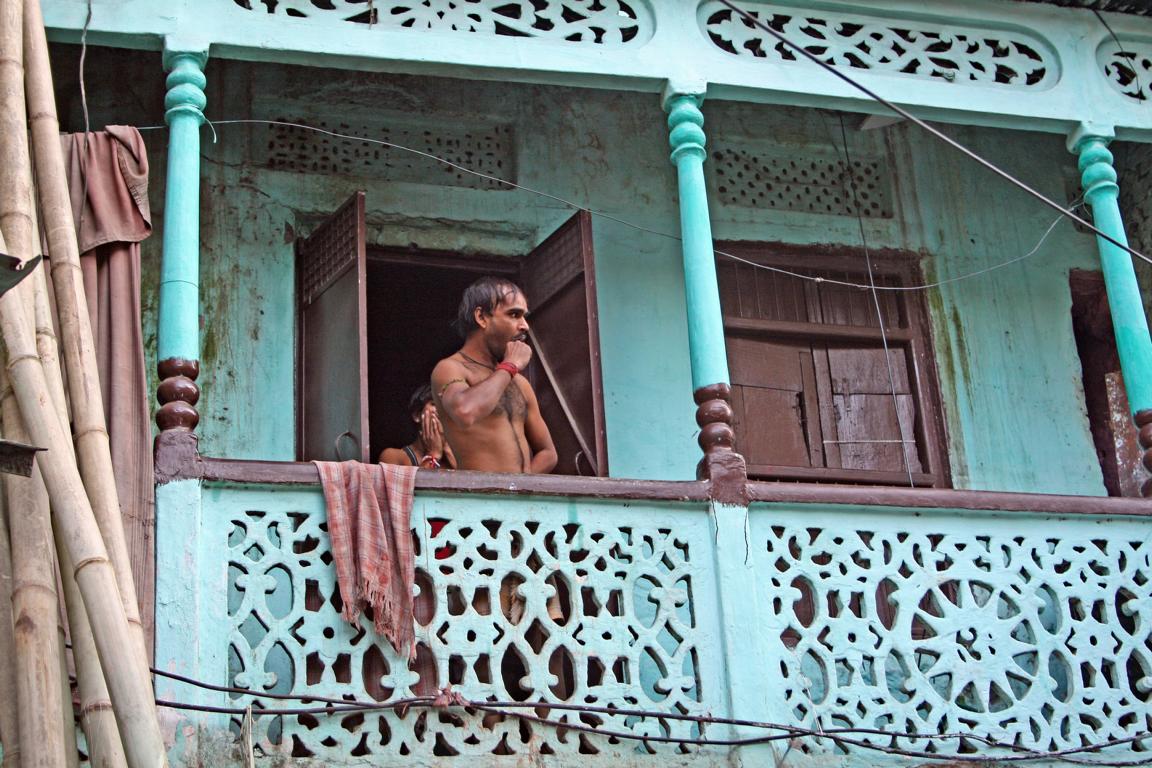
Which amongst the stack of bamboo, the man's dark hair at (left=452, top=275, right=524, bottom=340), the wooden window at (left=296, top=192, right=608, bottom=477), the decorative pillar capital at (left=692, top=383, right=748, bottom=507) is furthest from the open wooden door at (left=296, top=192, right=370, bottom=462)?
the stack of bamboo

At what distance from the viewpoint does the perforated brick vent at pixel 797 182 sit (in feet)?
30.3

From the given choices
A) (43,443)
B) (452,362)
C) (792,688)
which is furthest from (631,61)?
(43,443)

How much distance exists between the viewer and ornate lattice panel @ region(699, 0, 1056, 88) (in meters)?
7.94

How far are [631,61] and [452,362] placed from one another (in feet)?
4.88

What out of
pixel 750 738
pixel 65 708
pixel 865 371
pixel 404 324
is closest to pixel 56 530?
pixel 65 708

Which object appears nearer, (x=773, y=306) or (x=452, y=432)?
(x=452, y=432)

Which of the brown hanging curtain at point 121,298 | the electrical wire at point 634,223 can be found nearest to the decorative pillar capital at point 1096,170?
the electrical wire at point 634,223

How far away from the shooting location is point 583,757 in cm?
644

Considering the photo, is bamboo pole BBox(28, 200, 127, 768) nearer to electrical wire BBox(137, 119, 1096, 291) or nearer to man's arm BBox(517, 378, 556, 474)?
man's arm BBox(517, 378, 556, 474)

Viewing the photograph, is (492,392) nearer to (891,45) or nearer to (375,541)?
(375,541)

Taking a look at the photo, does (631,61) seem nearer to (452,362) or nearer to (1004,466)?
(452,362)

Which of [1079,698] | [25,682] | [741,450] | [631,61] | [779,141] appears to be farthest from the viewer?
[779,141]

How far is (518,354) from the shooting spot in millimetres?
7664

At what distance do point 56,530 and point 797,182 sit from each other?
5.06 metres
